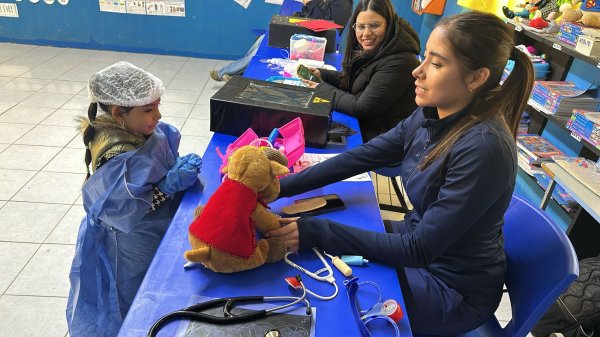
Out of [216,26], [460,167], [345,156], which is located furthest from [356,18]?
[216,26]

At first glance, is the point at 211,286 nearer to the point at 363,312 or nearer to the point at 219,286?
the point at 219,286

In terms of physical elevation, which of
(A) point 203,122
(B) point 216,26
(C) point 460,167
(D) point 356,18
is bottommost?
(A) point 203,122

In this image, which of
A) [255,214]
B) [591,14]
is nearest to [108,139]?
[255,214]

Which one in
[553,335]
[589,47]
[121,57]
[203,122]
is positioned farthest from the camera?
[121,57]

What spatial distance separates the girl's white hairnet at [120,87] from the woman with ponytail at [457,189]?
2.07 feet

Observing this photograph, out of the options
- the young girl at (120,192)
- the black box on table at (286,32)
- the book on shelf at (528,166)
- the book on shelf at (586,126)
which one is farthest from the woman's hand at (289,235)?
the black box on table at (286,32)

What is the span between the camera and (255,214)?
1.08 meters

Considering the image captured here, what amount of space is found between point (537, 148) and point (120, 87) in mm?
2531

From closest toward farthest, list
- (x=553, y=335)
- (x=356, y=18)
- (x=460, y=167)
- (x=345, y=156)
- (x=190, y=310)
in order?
1. (x=190, y=310)
2. (x=460, y=167)
3. (x=345, y=156)
4. (x=553, y=335)
5. (x=356, y=18)

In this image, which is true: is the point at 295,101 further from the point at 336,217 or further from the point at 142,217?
the point at 142,217

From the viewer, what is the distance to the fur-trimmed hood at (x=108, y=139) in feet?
→ 4.28

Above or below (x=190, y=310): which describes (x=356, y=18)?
above

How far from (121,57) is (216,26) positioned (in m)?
1.24

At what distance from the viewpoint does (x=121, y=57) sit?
5.14 metres
